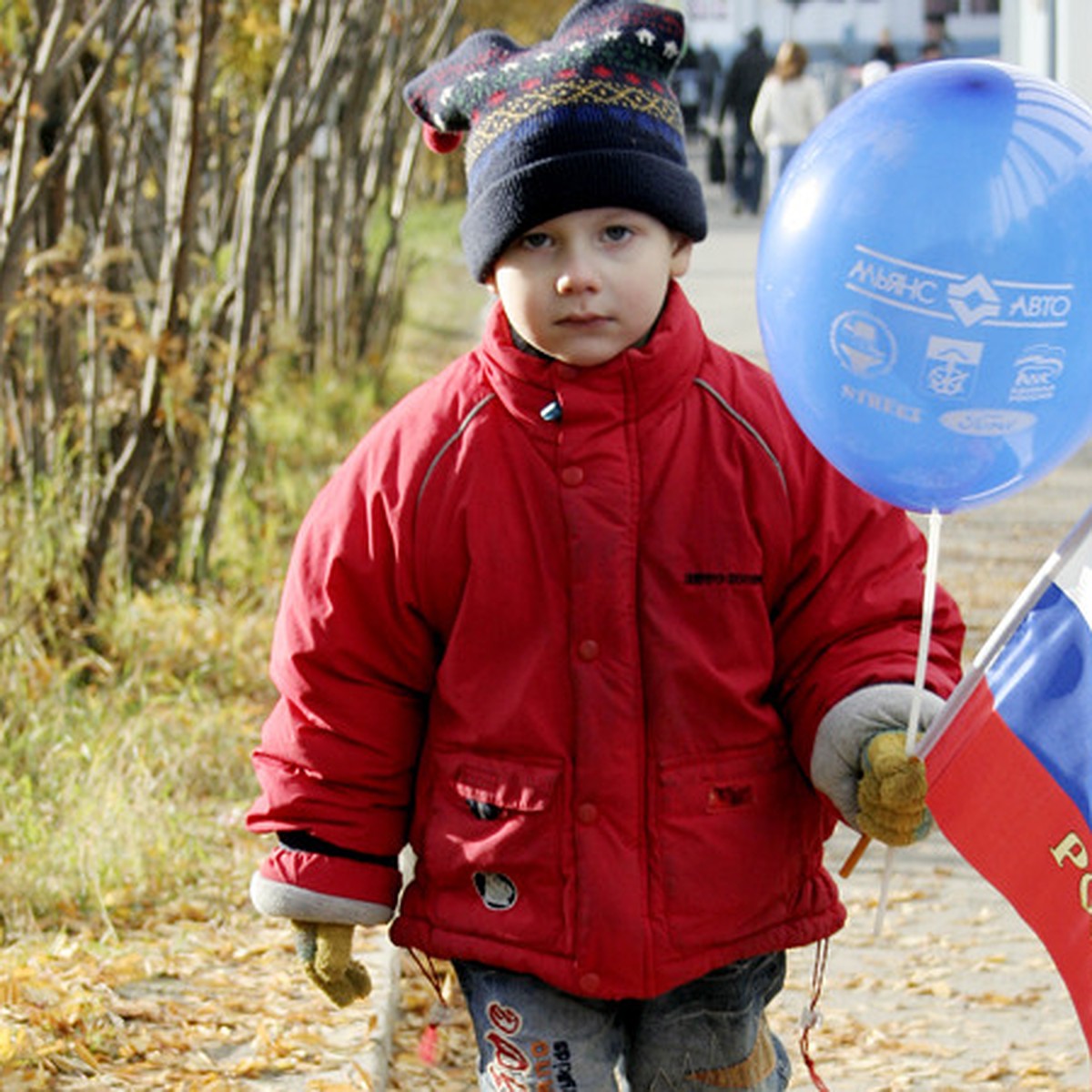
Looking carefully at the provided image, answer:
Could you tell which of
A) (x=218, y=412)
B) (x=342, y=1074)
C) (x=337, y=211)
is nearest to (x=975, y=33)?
(x=337, y=211)

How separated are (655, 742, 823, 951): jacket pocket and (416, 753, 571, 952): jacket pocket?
0.14 meters

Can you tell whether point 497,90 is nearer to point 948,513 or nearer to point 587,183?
point 587,183

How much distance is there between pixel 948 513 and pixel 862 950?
2.14 meters

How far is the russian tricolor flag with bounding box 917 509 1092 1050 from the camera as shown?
298 cm

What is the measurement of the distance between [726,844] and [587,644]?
33 cm

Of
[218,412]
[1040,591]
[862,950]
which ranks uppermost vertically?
[1040,591]

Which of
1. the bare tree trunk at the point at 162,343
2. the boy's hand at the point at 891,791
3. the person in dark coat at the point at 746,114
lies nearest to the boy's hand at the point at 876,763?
the boy's hand at the point at 891,791

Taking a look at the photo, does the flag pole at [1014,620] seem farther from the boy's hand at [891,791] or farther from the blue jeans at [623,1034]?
the blue jeans at [623,1034]

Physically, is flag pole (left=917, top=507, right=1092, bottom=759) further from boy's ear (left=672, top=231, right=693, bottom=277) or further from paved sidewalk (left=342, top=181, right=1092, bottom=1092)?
paved sidewalk (left=342, top=181, right=1092, bottom=1092)

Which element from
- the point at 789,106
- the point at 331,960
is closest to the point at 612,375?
the point at 331,960

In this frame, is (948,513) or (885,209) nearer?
(885,209)

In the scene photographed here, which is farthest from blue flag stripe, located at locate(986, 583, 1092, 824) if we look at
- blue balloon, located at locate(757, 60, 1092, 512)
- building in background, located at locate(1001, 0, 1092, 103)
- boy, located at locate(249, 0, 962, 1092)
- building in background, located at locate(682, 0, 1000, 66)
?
building in background, located at locate(682, 0, 1000, 66)

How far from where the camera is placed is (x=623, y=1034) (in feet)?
10.6

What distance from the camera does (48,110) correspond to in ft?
19.5
